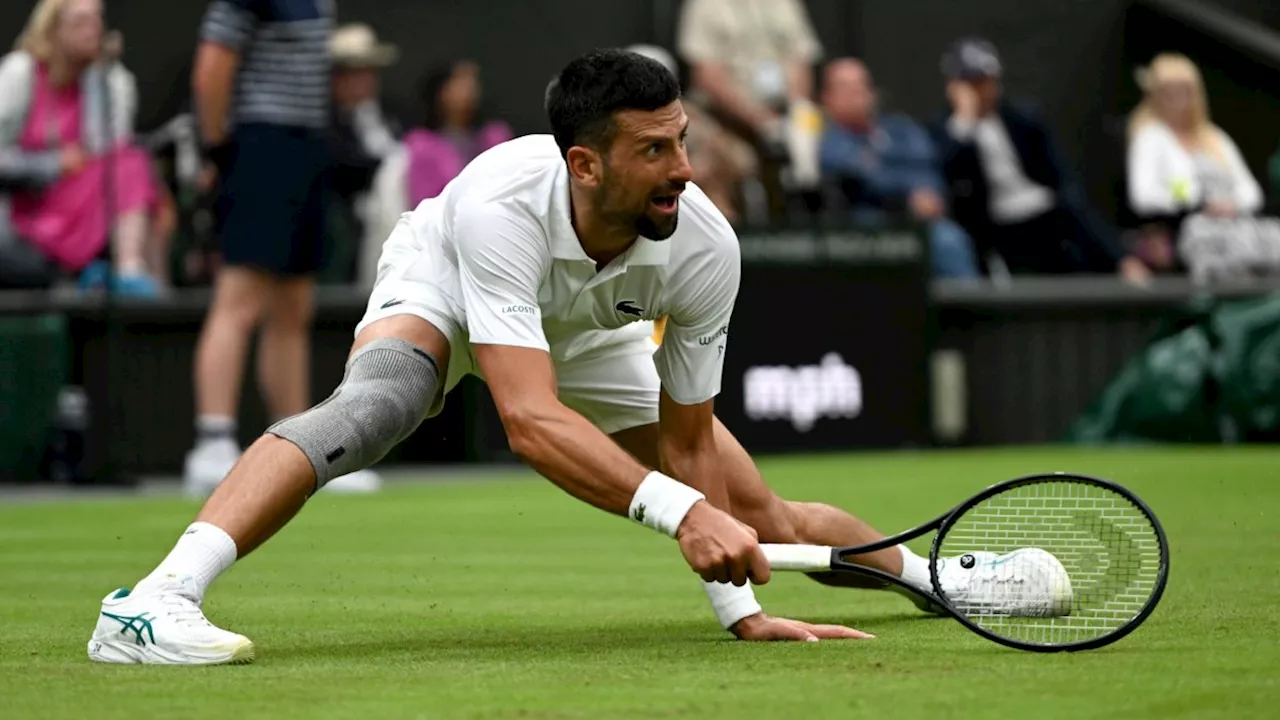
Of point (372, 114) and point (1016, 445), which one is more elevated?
point (372, 114)

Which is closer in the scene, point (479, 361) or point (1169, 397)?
point (479, 361)

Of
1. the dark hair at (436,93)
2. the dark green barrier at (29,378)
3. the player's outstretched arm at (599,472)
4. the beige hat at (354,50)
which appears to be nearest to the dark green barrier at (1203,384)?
the dark hair at (436,93)

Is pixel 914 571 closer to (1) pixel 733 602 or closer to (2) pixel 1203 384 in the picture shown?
(1) pixel 733 602

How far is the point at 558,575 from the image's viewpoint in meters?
7.20

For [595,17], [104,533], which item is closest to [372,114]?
[595,17]

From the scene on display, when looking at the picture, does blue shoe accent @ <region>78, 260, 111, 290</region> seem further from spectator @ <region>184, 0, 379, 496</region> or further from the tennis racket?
the tennis racket

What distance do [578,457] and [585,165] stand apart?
2.36ft

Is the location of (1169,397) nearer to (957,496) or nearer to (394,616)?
(957,496)

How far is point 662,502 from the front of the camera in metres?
4.79

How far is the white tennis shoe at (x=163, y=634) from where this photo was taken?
4.86m

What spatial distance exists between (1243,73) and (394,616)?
13.1 metres

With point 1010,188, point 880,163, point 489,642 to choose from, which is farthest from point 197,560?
point 1010,188

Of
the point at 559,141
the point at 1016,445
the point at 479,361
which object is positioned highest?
the point at 559,141

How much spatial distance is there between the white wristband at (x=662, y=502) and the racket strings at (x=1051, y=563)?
72 cm
